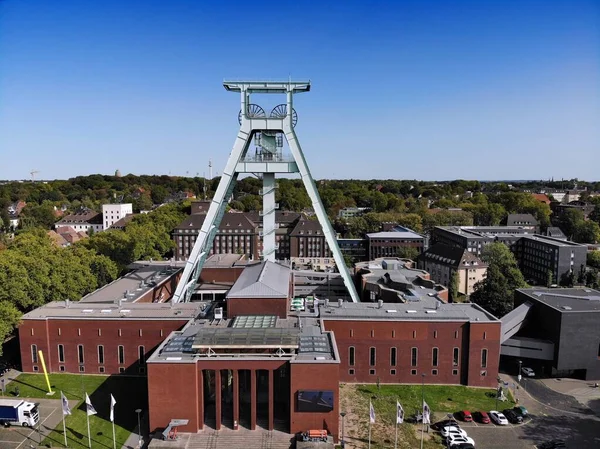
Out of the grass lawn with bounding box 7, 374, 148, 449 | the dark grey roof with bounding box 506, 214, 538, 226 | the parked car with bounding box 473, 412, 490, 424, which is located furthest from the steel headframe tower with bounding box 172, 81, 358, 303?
the dark grey roof with bounding box 506, 214, 538, 226

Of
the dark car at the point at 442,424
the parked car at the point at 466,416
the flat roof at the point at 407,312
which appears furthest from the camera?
the flat roof at the point at 407,312

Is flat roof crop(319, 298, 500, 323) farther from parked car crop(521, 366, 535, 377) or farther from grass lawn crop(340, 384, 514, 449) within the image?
parked car crop(521, 366, 535, 377)

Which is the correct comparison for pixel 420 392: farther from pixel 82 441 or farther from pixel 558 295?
pixel 82 441

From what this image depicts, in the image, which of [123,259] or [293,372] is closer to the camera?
[293,372]

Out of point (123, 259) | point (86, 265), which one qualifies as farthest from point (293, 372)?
point (123, 259)

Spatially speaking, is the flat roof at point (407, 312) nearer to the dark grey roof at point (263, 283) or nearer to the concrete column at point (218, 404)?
the dark grey roof at point (263, 283)

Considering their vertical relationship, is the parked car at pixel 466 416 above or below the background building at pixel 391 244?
below

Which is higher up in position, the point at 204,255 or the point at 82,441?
the point at 204,255

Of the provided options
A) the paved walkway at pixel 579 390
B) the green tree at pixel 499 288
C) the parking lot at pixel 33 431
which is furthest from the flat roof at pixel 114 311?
the green tree at pixel 499 288
